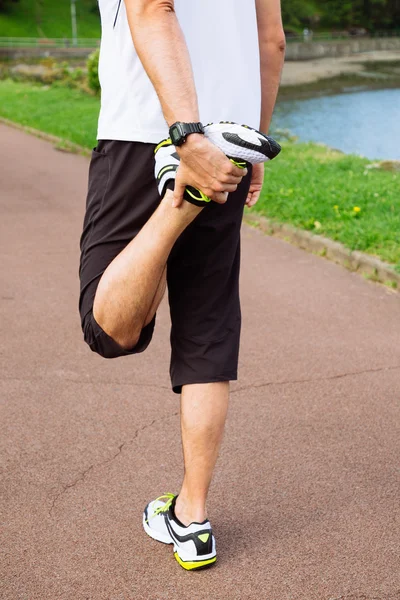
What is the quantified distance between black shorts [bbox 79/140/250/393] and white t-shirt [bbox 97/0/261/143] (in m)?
0.07

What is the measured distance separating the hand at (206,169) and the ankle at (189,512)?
102cm

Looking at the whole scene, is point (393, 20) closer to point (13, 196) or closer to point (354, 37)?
point (354, 37)

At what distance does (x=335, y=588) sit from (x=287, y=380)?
1872 millimetres

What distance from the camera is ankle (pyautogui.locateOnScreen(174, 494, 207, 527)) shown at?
2.63 m

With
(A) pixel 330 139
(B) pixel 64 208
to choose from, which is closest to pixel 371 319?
(B) pixel 64 208

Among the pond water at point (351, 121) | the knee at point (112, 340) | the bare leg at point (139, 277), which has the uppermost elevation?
the bare leg at point (139, 277)

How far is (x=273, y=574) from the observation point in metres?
2.63

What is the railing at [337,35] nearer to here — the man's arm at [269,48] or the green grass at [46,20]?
the green grass at [46,20]

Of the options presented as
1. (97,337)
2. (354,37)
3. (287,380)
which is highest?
(97,337)

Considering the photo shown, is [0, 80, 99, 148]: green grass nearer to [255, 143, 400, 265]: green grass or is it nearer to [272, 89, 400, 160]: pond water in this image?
[255, 143, 400, 265]: green grass

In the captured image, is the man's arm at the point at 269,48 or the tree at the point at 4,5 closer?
the man's arm at the point at 269,48

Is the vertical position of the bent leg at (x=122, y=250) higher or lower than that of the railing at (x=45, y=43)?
higher

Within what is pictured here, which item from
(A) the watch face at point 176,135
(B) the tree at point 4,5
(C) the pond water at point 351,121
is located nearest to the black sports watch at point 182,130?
(A) the watch face at point 176,135

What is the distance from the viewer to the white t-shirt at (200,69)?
2330 mm
